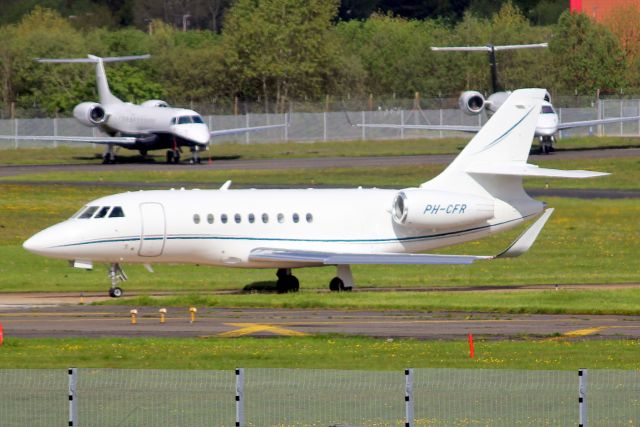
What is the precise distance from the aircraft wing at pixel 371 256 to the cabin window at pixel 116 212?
365cm

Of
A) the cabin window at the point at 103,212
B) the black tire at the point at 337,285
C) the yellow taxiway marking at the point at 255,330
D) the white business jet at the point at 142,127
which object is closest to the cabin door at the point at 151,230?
the cabin window at the point at 103,212

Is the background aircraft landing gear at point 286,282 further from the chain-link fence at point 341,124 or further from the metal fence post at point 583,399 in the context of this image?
the chain-link fence at point 341,124

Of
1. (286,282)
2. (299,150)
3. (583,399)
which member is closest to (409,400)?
(583,399)

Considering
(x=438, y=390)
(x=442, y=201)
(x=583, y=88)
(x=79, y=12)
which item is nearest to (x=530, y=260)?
(x=442, y=201)

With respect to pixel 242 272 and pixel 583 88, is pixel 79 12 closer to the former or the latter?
pixel 583 88

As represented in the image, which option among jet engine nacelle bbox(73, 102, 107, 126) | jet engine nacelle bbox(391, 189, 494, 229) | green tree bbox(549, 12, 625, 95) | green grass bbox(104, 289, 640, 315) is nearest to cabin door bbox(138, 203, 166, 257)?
green grass bbox(104, 289, 640, 315)

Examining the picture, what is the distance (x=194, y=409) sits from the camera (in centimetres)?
1828

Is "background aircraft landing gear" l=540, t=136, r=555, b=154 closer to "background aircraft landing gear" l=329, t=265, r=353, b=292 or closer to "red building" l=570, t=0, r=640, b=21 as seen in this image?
"background aircraft landing gear" l=329, t=265, r=353, b=292

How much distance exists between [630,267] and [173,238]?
50.1 feet

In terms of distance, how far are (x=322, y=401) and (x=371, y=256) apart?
1966 centimetres

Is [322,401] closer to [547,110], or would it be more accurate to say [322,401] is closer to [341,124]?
[547,110]

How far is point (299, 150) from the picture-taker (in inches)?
3551

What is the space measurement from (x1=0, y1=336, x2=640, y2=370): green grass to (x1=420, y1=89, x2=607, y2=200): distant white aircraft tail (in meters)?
12.3

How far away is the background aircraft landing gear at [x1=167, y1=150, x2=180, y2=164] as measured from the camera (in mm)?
79688
